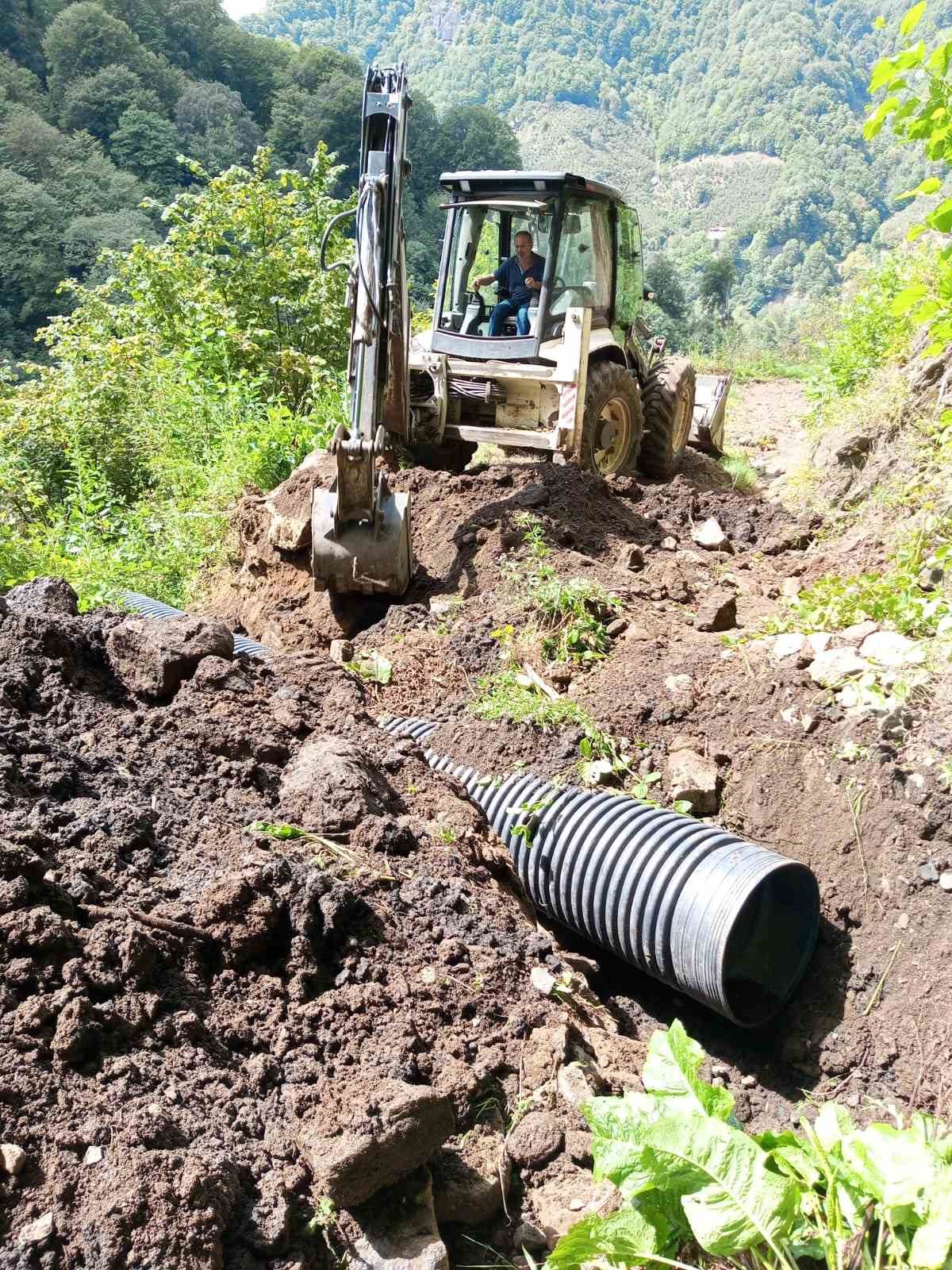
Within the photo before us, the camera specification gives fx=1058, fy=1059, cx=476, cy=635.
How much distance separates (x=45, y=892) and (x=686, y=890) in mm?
2136

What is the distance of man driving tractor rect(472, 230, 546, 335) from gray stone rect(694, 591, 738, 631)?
3577 mm

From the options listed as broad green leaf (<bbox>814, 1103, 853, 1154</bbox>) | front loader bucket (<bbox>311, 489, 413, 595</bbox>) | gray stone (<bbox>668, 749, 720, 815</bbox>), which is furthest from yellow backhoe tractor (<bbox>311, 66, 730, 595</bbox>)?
broad green leaf (<bbox>814, 1103, 853, 1154</bbox>)

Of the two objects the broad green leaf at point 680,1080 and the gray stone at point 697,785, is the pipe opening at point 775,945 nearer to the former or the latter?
the gray stone at point 697,785

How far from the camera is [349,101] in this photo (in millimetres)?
48469

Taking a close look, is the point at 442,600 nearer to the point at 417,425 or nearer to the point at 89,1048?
the point at 417,425

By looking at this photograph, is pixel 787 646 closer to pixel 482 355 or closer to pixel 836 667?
pixel 836 667

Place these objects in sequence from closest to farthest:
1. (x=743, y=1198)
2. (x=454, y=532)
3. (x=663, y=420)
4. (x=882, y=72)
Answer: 1. (x=743, y=1198)
2. (x=882, y=72)
3. (x=454, y=532)
4. (x=663, y=420)

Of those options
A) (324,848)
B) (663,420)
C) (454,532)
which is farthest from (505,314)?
(324,848)

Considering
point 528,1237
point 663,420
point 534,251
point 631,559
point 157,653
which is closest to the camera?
point 528,1237

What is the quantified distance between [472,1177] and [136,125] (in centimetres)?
5167

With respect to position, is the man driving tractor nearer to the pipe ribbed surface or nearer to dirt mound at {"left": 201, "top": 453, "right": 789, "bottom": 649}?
dirt mound at {"left": 201, "top": 453, "right": 789, "bottom": 649}

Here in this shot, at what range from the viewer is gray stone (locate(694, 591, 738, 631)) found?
5.67m

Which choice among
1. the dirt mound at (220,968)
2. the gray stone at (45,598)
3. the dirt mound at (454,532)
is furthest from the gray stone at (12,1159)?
the dirt mound at (454,532)

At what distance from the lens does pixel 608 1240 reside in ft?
6.88
